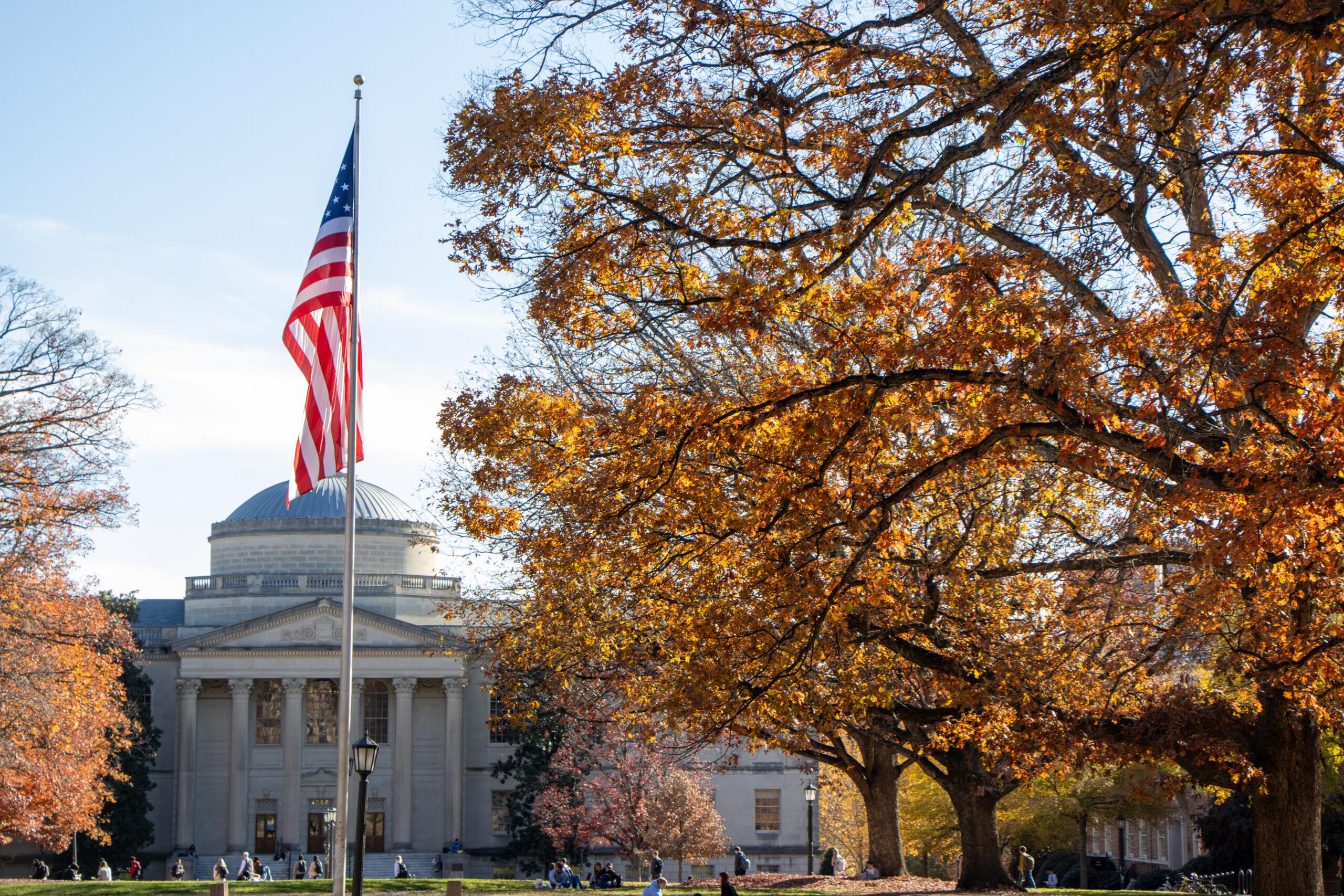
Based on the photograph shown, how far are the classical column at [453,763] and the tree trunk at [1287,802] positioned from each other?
5214cm

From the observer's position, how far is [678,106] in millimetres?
11898

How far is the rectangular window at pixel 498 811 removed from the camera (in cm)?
6531

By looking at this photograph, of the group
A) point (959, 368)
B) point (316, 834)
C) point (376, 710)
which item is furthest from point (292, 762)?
point (959, 368)

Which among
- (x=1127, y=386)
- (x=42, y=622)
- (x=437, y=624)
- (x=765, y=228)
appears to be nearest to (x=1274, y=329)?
(x=1127, y=386)

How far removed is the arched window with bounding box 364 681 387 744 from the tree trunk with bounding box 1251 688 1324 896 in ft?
185

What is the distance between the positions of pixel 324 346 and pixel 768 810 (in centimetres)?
5205

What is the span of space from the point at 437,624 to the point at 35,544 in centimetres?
4271

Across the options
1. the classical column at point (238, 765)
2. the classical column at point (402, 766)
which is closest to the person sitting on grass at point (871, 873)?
the classical column at point (402, 766)

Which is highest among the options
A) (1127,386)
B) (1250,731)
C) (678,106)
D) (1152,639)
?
(678,106)

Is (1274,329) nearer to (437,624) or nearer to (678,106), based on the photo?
Result: (678,106)

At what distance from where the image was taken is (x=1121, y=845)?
59.4m

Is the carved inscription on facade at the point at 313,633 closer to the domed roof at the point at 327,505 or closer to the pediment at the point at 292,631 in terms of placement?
the pediment at the point at 292,631

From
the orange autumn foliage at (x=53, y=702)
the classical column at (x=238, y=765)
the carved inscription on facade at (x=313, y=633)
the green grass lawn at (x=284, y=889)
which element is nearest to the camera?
the orange autumn foliage at (x=53, y=702)

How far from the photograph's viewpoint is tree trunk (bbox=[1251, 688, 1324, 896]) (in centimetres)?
1519
